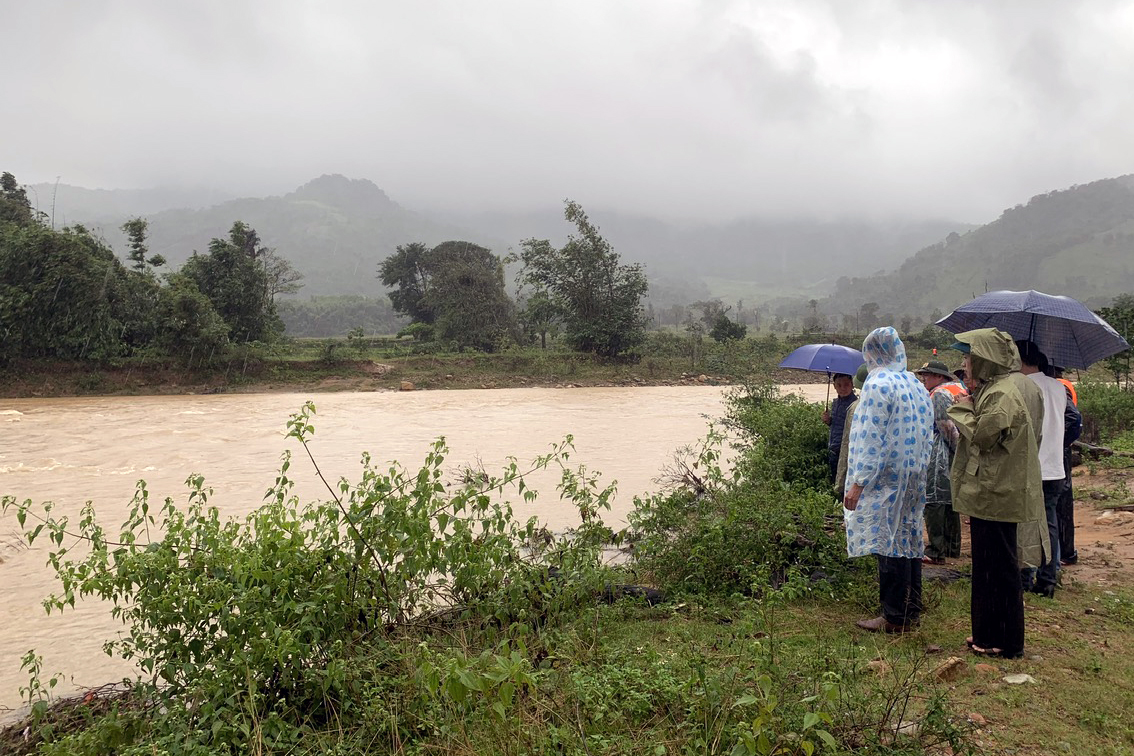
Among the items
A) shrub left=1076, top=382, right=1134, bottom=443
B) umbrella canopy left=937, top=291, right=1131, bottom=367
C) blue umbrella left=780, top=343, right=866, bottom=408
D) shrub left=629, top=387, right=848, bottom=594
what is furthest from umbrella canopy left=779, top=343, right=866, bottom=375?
shrub left=1076, top=382, right=1134, bottom=443

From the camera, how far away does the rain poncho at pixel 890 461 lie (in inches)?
156

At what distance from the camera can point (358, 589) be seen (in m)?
3.83

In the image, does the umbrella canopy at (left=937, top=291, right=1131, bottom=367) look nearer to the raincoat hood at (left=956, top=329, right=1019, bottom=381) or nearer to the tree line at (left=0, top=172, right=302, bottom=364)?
the raincoat hood at (left=956, top=329, right=1019, bottom=381)

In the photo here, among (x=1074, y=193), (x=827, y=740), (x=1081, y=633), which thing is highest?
(x=1074, y=193)

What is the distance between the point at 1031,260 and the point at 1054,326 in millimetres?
152287

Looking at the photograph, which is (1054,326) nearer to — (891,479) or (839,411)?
(839,411)

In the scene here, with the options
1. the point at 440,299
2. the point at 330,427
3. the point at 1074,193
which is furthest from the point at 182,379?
the point at 1074,193

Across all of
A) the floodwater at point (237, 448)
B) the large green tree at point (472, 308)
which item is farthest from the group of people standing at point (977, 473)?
the large green tree at point (472, 308)

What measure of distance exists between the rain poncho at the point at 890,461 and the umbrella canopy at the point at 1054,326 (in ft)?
4.81

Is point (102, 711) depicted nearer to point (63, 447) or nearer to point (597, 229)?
point (63, 447)

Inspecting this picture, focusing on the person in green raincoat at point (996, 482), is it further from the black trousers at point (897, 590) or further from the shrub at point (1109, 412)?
the shrub at point (1109, 412)

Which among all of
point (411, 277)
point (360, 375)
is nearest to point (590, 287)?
point (360, 375)

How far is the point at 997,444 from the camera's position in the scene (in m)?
3.56

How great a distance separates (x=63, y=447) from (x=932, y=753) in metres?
18.6
